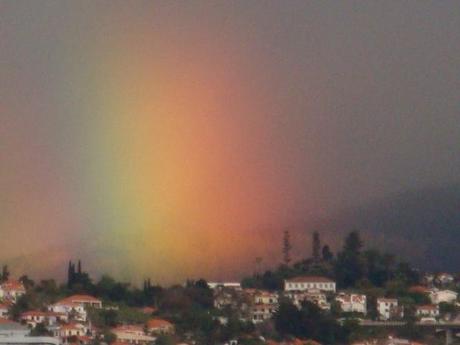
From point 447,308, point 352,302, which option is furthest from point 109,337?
point 447,308

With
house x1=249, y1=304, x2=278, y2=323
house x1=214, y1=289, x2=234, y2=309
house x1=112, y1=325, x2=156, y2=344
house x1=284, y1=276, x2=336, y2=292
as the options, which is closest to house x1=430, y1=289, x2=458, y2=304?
house x1=284, y1=276, x2=336, y2=292

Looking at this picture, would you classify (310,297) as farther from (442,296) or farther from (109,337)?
(109,337)

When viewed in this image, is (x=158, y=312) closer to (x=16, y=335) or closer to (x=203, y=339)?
(x=203, y=339)

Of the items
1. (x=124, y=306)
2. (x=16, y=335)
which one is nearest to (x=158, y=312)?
(x=124, y=306)

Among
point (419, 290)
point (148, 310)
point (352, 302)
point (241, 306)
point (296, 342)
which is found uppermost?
point (419, 290)

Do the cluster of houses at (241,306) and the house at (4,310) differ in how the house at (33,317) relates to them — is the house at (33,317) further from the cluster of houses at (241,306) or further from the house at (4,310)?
the house at (4,310)

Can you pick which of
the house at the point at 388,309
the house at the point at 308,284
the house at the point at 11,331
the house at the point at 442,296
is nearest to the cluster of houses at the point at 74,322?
the house at the point at 11,331

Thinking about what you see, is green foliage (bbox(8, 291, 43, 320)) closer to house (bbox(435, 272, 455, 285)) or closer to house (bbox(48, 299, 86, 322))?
house (bbox(48, 299, 86, 322))
